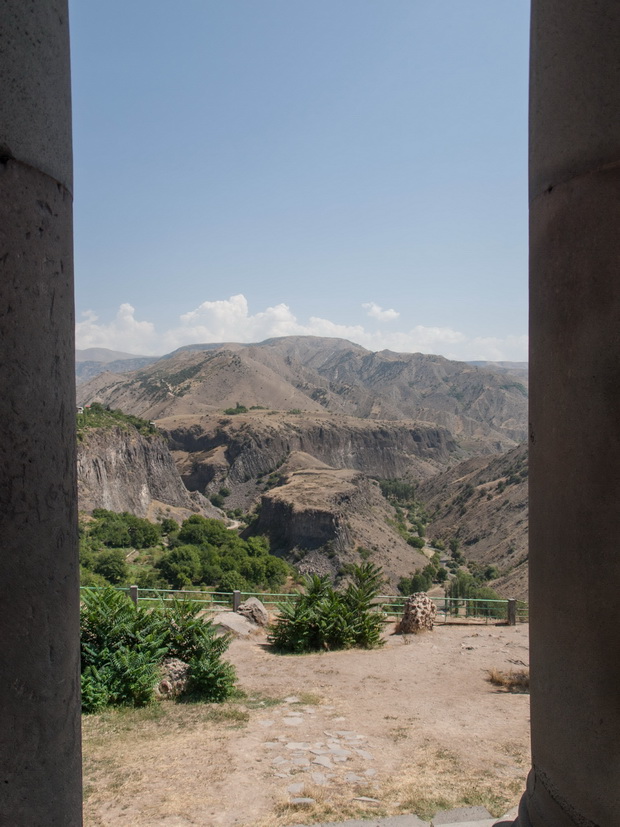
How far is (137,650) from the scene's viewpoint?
8.09m

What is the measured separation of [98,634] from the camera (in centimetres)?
790

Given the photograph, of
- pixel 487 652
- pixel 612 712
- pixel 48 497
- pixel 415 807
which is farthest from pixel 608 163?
pixel 487 652

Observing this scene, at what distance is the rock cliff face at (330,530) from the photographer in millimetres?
54781

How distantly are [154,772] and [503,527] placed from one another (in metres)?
59.4

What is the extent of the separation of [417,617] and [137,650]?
6263mm

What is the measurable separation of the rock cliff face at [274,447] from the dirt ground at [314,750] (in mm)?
76984

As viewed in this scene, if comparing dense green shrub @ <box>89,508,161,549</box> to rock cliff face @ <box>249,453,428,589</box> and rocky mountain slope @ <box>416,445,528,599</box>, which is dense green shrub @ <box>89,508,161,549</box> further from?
rocky mountain slope @ <box>416,445,528,599</box>

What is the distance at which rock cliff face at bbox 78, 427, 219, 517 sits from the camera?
54.3m

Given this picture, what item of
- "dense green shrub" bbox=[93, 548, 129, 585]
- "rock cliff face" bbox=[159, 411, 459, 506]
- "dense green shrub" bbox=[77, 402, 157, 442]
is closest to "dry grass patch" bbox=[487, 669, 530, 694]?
"dense green shrub" bbox=[93, 548, 129, 585]

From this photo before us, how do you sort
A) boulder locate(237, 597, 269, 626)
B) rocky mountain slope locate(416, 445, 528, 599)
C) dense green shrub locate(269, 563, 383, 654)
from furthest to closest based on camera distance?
rocky mountain slope locate(416, 445, 528, 599)
boulder locate(237, 597, 269, 626)
dense green shrub locate(269, 563, 383, 654)

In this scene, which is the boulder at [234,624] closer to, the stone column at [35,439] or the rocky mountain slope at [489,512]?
the stone column at [35,439]

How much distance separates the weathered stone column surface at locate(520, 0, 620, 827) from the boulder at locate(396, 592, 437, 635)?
1057cm

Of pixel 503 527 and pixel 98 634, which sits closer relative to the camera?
pixel 98 634

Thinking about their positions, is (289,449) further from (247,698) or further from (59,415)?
(59,415)
